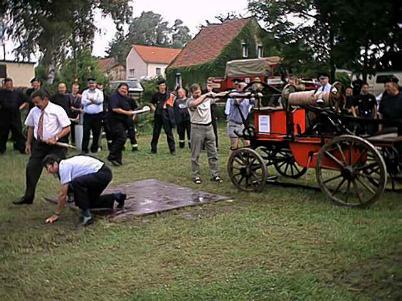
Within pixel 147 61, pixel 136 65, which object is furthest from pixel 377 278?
pixel 136 65

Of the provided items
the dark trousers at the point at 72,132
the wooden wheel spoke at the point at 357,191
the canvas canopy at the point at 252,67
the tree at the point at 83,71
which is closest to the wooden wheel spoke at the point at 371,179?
the wooden wheel spoke at the point at 357,191

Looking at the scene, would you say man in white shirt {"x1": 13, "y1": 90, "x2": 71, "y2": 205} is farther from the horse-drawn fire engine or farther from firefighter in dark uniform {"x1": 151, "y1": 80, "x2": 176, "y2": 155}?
firefighter in dark uniform {"x1": 151, "y1": 80, "x2": 176, "y2": 155}

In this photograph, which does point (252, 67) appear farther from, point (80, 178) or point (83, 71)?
point (80, 178)

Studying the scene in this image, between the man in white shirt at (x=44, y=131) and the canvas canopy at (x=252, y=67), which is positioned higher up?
the canvas canopy at (x=252, y=67)

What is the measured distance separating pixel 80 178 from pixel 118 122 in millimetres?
5140

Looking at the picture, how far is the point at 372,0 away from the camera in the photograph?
235 cm

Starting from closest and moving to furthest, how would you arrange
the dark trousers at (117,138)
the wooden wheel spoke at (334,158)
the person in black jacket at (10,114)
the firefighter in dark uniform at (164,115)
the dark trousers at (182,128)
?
the wooden wheel spoke at (334,158) → the dark trousers at (117,138) → the person in black jacket at (10,114) → the firefighter in dark uniform at (164,115) → the dark trousers at (182,128)

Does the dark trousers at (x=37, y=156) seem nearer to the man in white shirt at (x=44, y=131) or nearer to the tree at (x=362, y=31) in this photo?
the man in white shirt at (x=44, y=131)

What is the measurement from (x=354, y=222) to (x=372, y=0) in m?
4.33

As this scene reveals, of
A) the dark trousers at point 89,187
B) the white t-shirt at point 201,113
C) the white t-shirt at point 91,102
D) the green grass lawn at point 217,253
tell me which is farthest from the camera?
the white t-shirt at point 91,102

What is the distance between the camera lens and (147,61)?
2648 inches

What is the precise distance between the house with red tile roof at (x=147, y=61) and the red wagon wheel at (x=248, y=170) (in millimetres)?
59163

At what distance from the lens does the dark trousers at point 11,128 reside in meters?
13.0

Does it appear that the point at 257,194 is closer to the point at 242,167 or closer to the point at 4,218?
the point at 242,167
